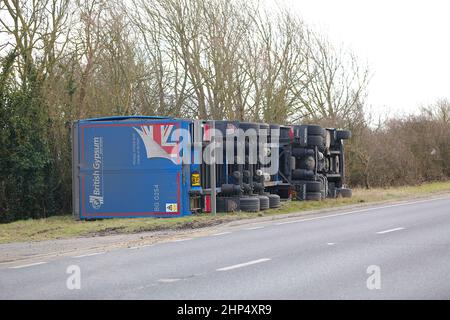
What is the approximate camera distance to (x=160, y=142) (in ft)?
68.7

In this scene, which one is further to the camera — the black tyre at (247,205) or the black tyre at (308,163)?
the black tyre at (308,163)

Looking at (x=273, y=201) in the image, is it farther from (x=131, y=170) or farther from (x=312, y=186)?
(x=131, y=170)

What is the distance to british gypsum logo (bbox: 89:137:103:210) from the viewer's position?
2131cm

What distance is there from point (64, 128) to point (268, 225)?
10219 mm

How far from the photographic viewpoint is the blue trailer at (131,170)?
21.0 meters

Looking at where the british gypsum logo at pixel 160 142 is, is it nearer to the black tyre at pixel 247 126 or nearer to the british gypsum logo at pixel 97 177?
the british gypsum logo at pixel 97 177

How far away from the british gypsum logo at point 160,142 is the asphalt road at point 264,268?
15.3ft

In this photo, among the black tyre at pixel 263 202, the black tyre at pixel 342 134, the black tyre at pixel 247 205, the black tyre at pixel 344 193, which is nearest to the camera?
the black tyre at pixel 247 205

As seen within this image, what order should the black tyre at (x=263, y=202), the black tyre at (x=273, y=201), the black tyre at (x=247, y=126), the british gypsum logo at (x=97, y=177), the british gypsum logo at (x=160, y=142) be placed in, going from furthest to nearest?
the black tyre at (x=273, y=201) → the black tyre at (x=247, y=126) → the black tyre at (x=263, y=202) → the british gypsum logo at (x=97, y=177) → the british gypsum logo at (x=160, y=142)

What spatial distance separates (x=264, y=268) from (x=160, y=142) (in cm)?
1024

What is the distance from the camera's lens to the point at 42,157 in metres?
25.1

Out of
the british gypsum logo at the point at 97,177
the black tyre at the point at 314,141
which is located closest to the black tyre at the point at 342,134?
the black tyre at the point at 314,141

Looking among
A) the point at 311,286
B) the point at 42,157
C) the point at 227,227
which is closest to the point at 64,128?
the point at 42,157

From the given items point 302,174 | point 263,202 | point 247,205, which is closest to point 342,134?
point 302,174
